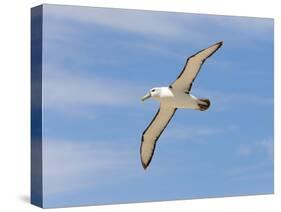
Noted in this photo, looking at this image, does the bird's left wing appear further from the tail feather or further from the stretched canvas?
the tail feather

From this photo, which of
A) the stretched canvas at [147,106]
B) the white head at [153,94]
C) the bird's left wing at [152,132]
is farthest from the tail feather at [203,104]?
the white head at [153,94]

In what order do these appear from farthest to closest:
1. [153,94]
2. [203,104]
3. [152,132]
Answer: [203,104] → [152,132] → [153,94]

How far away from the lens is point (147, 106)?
10.9m

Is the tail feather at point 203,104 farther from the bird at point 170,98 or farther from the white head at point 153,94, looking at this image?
the white head at point 153,94

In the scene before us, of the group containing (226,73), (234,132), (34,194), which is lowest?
(34,194)

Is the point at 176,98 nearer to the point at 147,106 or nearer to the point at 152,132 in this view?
the point at 147,106

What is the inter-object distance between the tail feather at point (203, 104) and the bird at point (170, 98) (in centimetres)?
9

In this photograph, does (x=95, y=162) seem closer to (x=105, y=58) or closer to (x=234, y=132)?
(x=105, y=58)

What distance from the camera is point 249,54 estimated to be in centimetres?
1171

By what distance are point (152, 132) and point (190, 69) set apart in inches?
34.6

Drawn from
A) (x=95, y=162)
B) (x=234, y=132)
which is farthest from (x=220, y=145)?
(x=95, y=162)

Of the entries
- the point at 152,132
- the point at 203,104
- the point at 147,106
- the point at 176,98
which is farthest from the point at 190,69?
the point at 152,132

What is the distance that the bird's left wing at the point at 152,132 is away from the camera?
10875mm

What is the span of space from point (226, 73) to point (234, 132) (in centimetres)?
75
